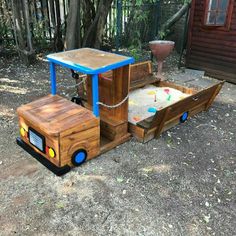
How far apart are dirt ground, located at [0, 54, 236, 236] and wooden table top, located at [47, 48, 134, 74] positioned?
115 centimetres

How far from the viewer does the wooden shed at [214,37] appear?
21.5 feet

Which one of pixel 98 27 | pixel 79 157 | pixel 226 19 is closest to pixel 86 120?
pixel 79 157

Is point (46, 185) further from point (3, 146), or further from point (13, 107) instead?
point (13, 107)

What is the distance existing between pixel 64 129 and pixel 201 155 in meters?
1.87

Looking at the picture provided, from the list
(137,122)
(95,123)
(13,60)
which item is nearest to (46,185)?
(95,123)

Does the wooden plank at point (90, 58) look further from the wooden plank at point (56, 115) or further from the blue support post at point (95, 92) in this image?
the wooden plank at point (56, 115)

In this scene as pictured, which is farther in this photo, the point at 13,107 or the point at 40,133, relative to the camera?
the point at 13,107

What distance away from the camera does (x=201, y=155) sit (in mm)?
3881

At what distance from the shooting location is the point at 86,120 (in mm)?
3369

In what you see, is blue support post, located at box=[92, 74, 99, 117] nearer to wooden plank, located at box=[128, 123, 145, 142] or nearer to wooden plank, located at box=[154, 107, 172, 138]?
wooden plank, located at box=[128, 123, 145, 142]

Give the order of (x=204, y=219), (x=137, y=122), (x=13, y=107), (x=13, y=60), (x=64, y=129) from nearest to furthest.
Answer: (x=204, y=219) < (x=64, y=129) < (x=137, y=122) < (x=13, y=107) < (x=13, y=60)

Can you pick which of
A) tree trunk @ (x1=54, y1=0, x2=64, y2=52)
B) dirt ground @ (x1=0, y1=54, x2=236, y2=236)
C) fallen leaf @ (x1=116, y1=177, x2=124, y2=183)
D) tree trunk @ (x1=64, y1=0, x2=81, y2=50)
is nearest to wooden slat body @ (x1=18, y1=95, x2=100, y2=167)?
dirt ground @ (x1=0, y1=54, x2=236, y2=236)

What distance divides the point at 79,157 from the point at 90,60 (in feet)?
3.88

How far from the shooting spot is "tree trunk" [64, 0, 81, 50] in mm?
7148
